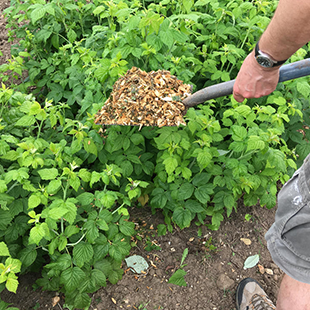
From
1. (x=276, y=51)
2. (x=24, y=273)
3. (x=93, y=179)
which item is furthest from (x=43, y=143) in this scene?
(x=276, y=51)

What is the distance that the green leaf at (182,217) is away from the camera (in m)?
2.32

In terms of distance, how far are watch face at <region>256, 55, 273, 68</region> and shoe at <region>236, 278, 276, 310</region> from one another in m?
1.74

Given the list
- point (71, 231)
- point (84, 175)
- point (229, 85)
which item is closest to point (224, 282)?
point (71, 231)

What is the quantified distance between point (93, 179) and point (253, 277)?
162 centimetres

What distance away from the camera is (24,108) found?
204cm

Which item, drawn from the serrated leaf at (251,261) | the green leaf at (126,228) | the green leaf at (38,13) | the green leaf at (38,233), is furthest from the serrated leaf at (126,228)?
the green leaf at (38,13)

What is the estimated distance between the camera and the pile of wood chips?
81.9 inches

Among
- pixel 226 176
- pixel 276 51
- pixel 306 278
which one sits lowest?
pixel 226 176

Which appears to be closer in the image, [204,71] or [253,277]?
[253,277]

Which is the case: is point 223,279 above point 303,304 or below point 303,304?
below

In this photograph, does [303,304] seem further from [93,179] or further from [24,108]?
[24,108]

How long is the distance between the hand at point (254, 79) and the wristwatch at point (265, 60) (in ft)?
0.08

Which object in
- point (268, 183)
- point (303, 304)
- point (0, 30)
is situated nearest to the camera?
point (303, 304)

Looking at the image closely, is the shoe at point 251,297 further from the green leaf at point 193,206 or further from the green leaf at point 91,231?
the green leaf at point 91,231
